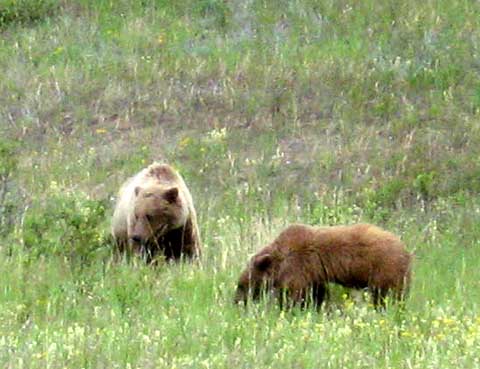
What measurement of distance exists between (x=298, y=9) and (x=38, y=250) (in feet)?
34.6

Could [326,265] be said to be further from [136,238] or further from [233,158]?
[233,158]

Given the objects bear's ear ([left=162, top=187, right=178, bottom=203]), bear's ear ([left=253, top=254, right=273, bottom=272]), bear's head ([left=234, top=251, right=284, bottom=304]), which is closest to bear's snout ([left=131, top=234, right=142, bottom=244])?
bear's ear ([left=162, top=187, right=178, bottom=203])

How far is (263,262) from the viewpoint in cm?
1020

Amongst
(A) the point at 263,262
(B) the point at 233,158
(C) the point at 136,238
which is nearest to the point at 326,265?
(A) the point at 263,262

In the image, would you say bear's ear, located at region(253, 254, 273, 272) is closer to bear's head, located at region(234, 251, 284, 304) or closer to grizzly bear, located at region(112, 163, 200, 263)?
bear's head, located at region(234, 251, 284, 304)

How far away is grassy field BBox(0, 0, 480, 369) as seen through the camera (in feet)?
28.1

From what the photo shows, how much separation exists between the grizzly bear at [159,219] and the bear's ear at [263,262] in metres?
2.28

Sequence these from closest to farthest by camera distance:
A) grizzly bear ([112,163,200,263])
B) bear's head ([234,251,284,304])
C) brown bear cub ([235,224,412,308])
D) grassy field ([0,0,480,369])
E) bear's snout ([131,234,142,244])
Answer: grassy field ([0,0,480,369]), brown bear cub ([235,224,412,308]), bear's head ([234,251,284,304]), bear's snout ([131,234,142,244]), grizzly bear ([112,163,200,263])

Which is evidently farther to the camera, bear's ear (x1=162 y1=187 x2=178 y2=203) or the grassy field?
bear's ear (x1=162 y1=187 x2=178 y2=203)

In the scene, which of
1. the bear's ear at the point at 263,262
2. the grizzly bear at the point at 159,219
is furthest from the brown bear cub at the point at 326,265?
the grizzly bear at the point at 159,219

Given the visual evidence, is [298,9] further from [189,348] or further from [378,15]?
[189,348]

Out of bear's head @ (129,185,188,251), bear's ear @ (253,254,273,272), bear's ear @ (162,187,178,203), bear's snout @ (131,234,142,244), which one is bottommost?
bear's snout @ (131,234,142,244)

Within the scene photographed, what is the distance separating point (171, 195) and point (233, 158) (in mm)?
5116

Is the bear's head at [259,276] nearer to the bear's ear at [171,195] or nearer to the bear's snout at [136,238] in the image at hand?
the bear's snout at [136,238]
